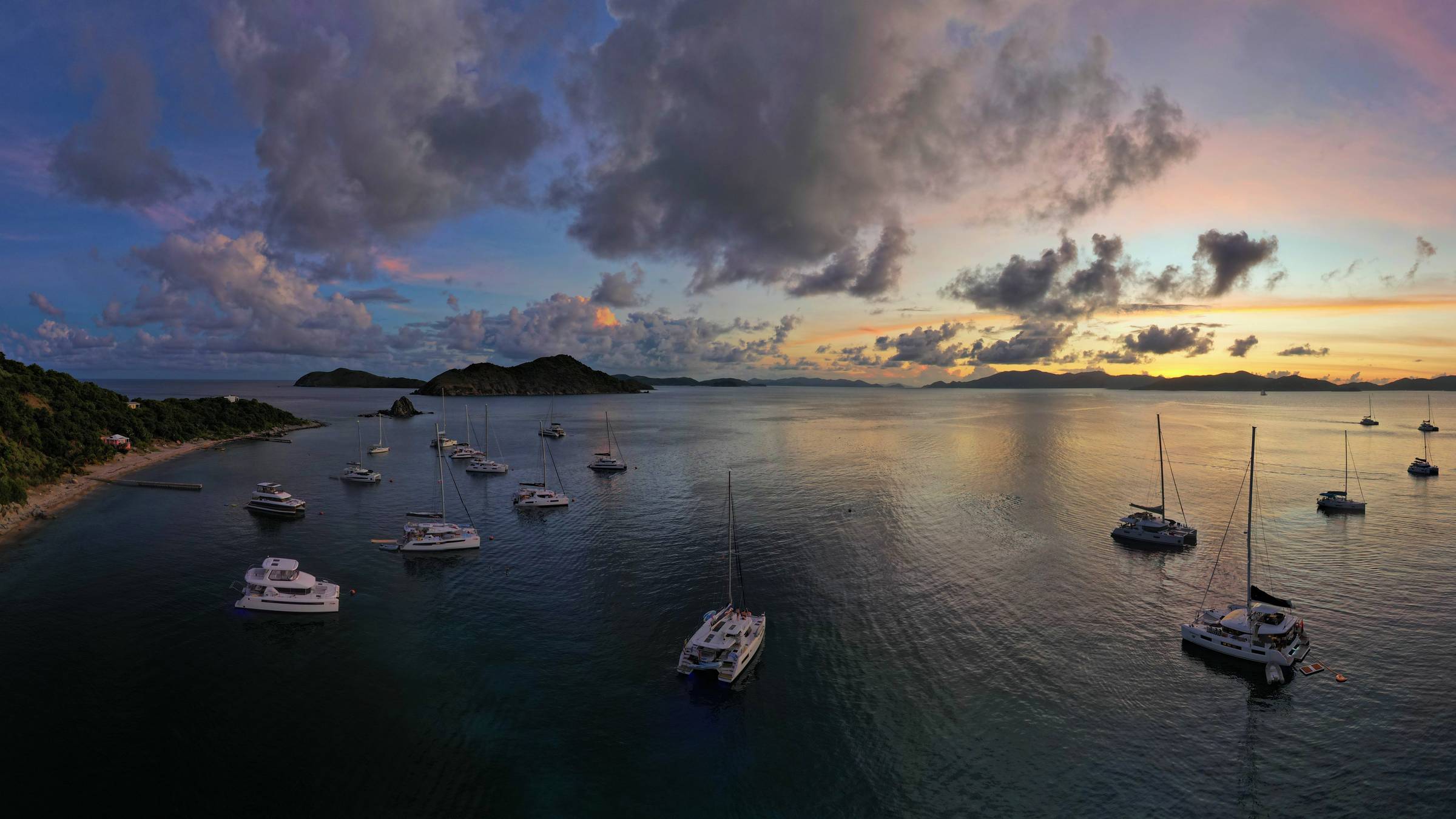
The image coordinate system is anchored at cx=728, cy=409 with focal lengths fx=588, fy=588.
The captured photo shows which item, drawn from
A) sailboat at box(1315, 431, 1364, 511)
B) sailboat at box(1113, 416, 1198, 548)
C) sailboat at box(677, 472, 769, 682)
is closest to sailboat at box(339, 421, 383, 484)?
sailboat at box(677, 472, 769, 682)

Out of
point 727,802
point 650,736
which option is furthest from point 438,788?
point 727,802

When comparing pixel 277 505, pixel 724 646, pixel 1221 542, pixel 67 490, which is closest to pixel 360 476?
pixel 277 505

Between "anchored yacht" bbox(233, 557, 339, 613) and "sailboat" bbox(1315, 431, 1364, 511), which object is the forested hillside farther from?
"sailboat" bbox(1315, 431, 1364, 511)

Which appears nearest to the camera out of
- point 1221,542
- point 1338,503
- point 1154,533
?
point 1154,533

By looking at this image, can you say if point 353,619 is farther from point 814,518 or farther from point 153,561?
point 814,518

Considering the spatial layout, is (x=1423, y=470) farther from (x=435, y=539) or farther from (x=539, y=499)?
(x=435, y=539)

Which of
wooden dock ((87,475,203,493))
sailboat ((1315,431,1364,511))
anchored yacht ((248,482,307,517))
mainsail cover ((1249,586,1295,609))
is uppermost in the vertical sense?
wooden dock ((87,475,203,493))

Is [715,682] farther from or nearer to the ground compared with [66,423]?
nearer to the ground
